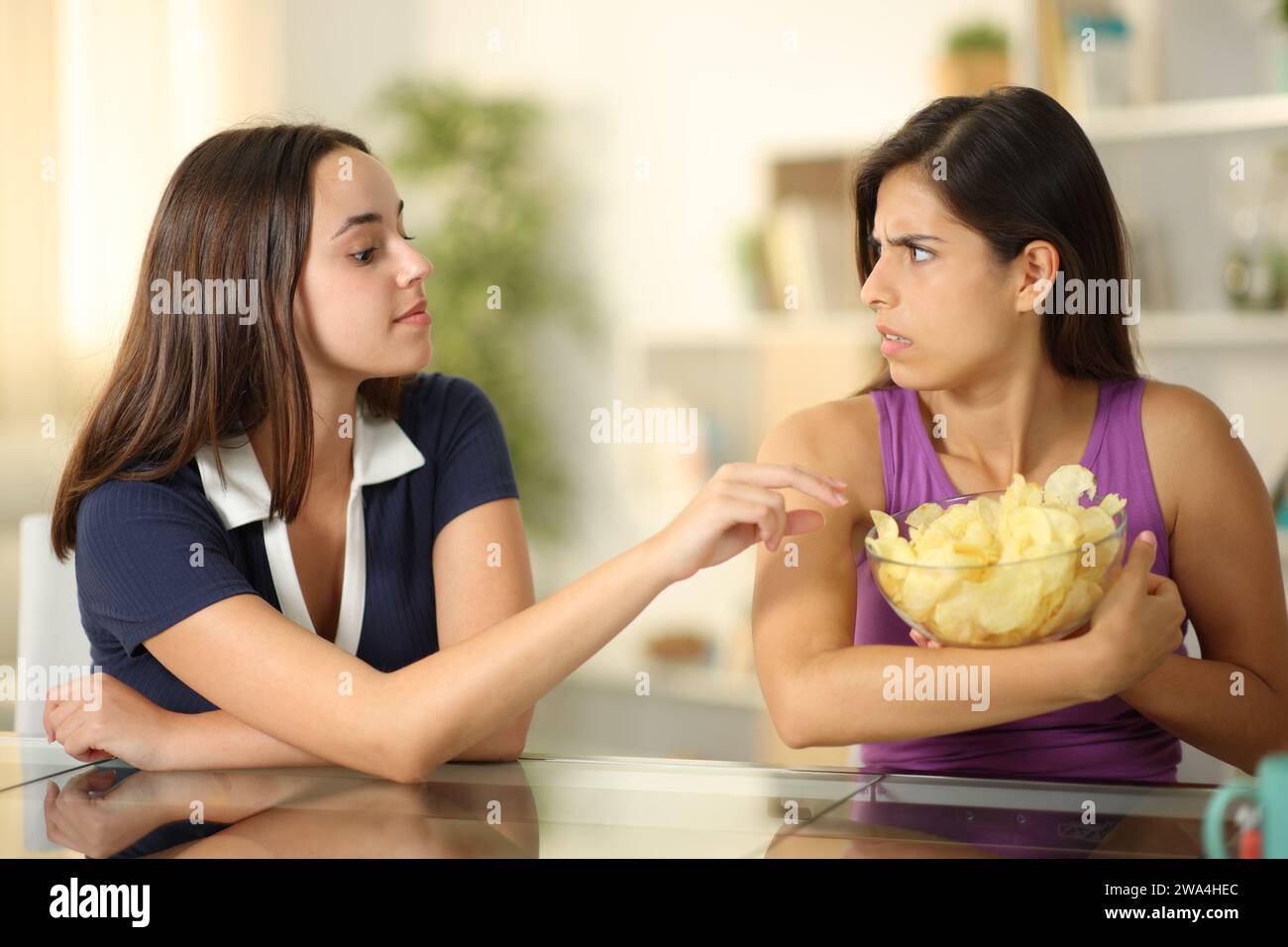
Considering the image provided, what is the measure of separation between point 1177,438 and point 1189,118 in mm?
1718

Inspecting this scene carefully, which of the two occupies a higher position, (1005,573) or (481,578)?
(1005,573)

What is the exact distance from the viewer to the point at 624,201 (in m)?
4.22

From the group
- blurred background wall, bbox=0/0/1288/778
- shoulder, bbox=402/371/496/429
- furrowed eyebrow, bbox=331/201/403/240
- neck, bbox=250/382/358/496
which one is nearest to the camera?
furrowed eyebrow, bbox=331/201/403/240

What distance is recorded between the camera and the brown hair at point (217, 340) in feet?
4.91

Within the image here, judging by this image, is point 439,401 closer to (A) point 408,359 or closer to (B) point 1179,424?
(A) point 408,359

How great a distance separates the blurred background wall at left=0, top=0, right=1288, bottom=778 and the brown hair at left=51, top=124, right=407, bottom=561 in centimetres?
209

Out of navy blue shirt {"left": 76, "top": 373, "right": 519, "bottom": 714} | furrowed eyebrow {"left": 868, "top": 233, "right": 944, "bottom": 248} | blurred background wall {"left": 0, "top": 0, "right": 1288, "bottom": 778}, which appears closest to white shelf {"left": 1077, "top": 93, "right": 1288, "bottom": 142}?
blurred background wall {"left": 0, "top": 0, "right": 1288, "bottom": 778}

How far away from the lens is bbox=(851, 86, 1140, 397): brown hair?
1.55 m

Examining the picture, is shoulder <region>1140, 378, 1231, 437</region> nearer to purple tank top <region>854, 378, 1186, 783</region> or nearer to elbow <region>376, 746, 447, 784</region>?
purple tank top <region>854, 378, 1186, 783</region>

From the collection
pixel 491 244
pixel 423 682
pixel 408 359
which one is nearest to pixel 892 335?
pixel 408 359

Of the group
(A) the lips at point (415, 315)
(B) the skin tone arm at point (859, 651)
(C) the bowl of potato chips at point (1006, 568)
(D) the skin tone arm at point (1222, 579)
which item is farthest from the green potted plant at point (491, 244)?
(C) the bowl of potato chips at point (1006, 568)

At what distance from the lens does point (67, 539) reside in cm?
153

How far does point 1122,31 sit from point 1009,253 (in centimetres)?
183
